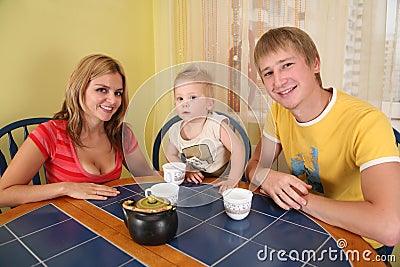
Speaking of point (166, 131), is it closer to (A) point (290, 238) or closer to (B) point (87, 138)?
(B) point (87, 138)

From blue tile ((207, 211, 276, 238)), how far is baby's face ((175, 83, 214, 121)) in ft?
1.37

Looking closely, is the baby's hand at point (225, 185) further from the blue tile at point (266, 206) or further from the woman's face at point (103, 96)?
the woman's face at point (103, 96)

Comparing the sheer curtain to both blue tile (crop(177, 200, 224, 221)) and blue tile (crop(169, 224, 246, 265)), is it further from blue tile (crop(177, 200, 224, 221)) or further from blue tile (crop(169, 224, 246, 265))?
blue tile (crop(169, 224, 246, 265))

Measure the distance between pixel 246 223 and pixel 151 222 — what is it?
28 cm

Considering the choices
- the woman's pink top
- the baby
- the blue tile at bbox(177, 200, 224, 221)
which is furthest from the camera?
the woman's pink top

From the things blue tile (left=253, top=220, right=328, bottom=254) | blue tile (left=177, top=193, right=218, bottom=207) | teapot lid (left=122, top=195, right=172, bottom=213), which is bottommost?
blue tile (left=177, top=193, right=218, bottom=207)

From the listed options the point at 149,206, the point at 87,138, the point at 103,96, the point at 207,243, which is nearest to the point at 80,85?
the point at 103,96

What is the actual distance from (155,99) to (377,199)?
31.6 inches

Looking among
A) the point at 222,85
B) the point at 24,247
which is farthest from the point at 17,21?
the point at 24,247

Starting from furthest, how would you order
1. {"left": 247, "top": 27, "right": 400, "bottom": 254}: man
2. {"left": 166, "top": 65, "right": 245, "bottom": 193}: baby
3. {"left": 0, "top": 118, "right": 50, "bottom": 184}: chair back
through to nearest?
{"left": 0, "top": 118, "right": 50, "bottom": 184}: chair back, {"left": 166, "top": 65, "right": 245, "bottom": 193}: baby, {"left": 247, "top": 27, "right": 400, "bottom": 254}: man

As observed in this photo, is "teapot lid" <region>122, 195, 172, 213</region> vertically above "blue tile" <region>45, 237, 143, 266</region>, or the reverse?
"teapot lid" <region>122, 195, 172, 213</region>

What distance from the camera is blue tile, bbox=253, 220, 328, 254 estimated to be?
2.31 ft

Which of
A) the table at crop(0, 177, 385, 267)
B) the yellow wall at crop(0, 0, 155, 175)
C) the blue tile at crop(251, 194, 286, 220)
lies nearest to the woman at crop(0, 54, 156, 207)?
the table at crop(0, 177, 385, 267)

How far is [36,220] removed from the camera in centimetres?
84
